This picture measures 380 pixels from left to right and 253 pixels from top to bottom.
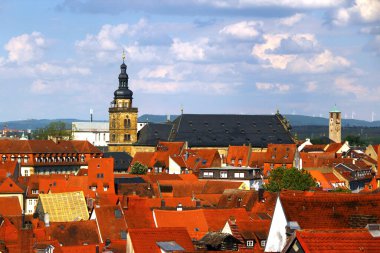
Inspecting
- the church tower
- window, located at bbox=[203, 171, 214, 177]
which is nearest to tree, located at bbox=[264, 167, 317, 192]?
window, located at bbox=[203, 171, 214, 177]

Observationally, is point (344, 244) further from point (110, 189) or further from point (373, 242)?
point (110, 189)

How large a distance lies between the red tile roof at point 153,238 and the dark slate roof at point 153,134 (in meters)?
129

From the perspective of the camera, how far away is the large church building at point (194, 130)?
182 metres

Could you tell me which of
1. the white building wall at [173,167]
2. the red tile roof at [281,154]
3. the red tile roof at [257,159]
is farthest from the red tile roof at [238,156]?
the white building wall at [173,167]

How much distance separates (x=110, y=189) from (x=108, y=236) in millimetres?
40436

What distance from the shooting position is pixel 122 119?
189m

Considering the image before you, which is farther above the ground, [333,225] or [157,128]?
[157,128]

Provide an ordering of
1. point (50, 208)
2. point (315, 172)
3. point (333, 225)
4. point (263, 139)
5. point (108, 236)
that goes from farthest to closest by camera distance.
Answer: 1. point (263, 139)
2. point (315, 172)
3. point (50, 208)
4. point (108, 236)
5. point (333, 225)

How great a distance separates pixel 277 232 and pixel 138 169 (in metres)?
98.9

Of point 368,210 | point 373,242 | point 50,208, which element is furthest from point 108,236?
point 373,242

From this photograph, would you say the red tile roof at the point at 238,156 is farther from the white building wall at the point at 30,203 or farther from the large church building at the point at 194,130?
the white building wall at the point at 30,203

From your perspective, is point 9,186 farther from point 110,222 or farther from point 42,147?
point 42,147

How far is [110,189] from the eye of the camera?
11162 centimetres

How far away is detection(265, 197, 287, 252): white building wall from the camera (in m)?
45.7
